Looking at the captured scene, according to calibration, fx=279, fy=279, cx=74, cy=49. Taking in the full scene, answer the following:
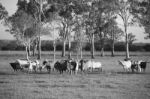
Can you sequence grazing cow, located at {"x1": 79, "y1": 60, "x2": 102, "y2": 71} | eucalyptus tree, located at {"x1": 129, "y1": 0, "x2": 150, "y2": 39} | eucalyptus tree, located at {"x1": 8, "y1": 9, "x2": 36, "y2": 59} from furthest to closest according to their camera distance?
eucalyptus tree, located at {"x1": 8, "y1": 9, "x2": 36, "y2": 59} → eucalyptus tree, located at {"x1": 129, "y1": 0, "x2": 150, "y2": 39} → grazing cow, located at {"x1": 79, "y1": 60, "x2": 102, "y2": 71}

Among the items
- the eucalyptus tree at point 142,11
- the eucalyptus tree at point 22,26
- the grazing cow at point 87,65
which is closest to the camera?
the grazing cow at point 87,65

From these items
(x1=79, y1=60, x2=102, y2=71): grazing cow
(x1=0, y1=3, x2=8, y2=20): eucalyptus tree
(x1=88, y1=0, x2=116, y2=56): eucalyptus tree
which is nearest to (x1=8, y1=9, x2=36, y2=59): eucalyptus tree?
(x1=0, y1=3, x2=8, y2=20): eucalyptus tree

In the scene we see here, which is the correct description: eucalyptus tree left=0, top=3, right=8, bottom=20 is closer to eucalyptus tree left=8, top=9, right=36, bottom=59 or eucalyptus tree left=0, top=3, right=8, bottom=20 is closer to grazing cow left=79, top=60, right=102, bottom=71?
eucalyptus tree left=8, top=9, right=36, bottom=59

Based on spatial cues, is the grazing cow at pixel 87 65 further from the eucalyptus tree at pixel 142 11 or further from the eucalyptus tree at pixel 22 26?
the eucalyptus tree at pixel 22 26

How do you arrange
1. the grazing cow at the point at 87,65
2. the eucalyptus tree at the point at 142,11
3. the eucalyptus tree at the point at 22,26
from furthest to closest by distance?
the eucalyptus tree at the point at 22,26
the eucalyptus tree at the point at 142,11
the grazing cow at the point at 87,65

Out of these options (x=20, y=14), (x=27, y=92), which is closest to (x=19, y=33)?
(x=20, y=14)

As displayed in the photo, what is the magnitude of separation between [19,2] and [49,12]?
42.5ft

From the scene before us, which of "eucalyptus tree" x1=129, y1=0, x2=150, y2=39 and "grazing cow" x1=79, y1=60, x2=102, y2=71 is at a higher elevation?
"eucalyptus tree" x1=129, y1=0, x2=150, y2=39

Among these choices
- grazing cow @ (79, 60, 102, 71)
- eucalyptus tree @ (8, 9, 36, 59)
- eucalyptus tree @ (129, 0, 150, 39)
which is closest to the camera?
grazing cow @ (79, 60, 102, 71)

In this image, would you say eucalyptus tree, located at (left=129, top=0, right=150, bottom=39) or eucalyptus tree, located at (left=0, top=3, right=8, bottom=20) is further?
eucalyptus tree, located at (left=0, top=3, right=8, bottom=20)

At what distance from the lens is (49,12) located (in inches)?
2616

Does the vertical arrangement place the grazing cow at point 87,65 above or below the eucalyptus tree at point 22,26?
below

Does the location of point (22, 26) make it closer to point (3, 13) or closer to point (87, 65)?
point (3, 13)

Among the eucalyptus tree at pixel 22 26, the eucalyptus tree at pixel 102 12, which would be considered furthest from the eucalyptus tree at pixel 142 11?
the eucalyptus tree at pixel 22 26
